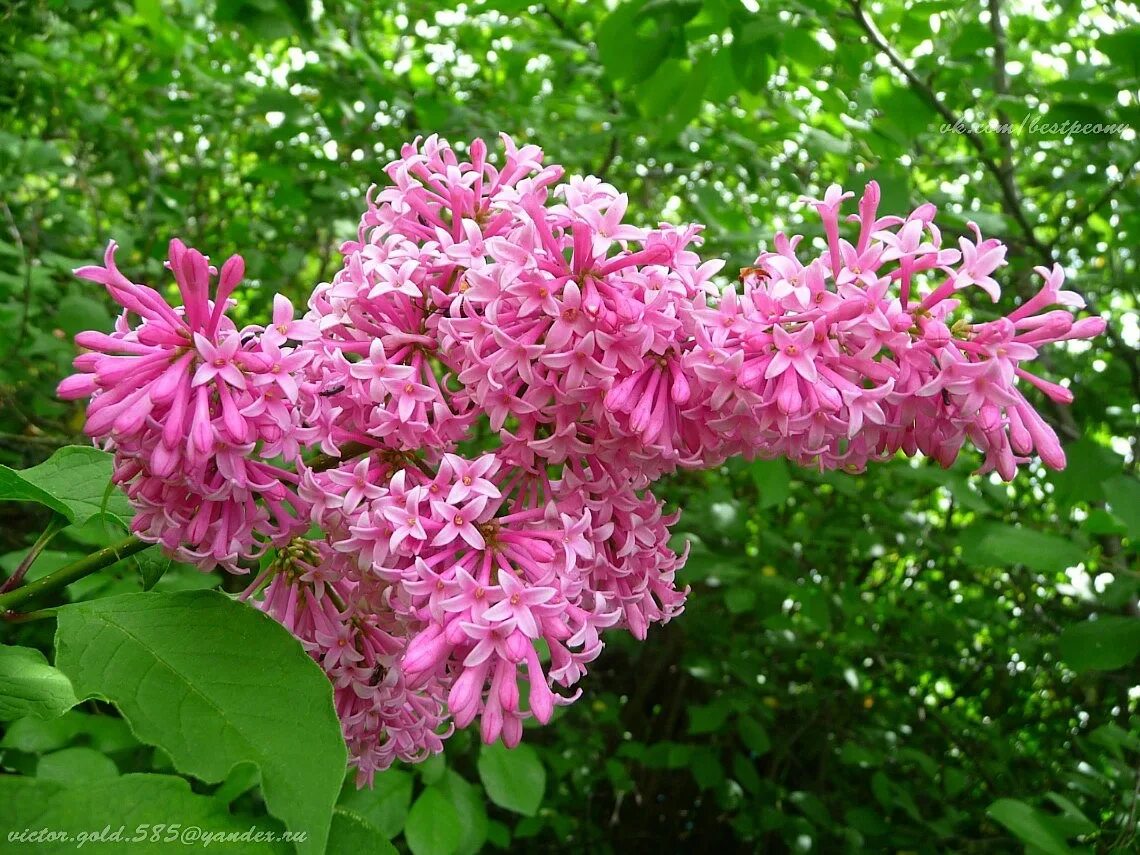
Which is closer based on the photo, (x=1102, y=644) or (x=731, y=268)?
(x=1102, y=644)

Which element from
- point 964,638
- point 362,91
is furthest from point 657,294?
point 964,638

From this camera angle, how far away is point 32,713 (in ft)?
3.79

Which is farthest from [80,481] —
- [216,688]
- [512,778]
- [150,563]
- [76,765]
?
[512,778]

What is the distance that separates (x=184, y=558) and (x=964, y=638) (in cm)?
434

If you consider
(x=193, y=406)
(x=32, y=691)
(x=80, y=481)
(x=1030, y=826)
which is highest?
(x=193, y=406)

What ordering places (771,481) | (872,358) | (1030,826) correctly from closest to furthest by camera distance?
(872,358)
(1030,826)
(771,481)

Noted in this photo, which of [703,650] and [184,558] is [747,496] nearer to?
[703,650]

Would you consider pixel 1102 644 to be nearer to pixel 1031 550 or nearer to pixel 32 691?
pixel 1031 550

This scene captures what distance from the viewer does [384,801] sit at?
244 centimetres

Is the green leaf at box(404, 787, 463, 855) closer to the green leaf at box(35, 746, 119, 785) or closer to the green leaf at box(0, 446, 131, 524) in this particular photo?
the green leaf at box(35, 746, 119, 785)

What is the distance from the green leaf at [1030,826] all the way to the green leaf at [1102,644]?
54 centimetres

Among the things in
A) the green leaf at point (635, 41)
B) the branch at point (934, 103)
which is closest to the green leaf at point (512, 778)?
the green leaf at point (635, 41)

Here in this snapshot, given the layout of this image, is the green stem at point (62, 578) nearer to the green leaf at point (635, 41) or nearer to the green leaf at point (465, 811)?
the green leaf at point (465, 811)

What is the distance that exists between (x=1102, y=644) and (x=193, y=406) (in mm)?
2422
